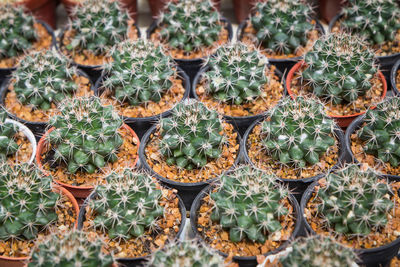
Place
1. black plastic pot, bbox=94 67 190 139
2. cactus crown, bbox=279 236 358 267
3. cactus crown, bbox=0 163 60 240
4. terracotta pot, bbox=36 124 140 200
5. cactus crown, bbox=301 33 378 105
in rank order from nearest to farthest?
cactus crown, bbox=279 236 358 267, cactus crown, bbox=0 163 60 240, terracotta pot, bbox=36 124 140 200, cactus crown, bbox=301 33 378 105, black plastic pot, bbox=94 67 190 139

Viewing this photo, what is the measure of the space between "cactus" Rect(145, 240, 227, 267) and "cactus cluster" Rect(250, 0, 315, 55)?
2222 mm

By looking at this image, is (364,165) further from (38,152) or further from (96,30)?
(96,30)

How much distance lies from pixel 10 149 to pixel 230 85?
1682 millimetres

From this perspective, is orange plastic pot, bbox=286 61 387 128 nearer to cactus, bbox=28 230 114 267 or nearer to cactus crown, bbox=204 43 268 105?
cactus crown, bbox=204 43 268 105

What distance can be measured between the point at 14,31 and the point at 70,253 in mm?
2634

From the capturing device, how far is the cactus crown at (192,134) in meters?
2.77

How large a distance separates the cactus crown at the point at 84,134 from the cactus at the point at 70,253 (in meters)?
0.68

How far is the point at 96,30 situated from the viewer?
A: 3.87m

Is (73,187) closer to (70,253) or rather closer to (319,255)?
(70,253)

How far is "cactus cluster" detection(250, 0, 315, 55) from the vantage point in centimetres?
376

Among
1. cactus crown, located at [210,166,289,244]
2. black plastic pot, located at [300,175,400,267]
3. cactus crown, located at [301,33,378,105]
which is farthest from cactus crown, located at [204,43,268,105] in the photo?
black plastic pot, located at [300,175,400,267]

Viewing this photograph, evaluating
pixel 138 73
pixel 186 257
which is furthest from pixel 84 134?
pixel 186 257

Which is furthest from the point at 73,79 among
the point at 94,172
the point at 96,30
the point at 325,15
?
the point at 325,15

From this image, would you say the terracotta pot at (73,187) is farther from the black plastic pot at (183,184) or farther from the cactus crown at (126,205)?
the cactus crown at (126,205)
